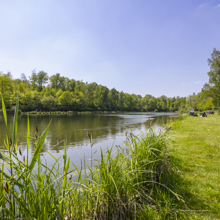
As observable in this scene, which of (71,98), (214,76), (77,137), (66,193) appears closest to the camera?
(66,193)

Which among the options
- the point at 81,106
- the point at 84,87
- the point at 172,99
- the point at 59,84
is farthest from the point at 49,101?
the point at 172,99

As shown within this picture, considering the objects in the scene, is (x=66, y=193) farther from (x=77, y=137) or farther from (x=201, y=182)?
(x=77, y=137)

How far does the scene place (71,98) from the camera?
74500 millimetres

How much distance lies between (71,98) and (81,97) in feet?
26.5

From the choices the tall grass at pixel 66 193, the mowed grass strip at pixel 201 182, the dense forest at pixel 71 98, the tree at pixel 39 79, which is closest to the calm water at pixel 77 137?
the tall grass at pixel 66 193

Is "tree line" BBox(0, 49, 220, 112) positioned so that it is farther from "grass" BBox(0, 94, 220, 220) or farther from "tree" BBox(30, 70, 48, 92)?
"grass" BBox(0, 94, 220, 220)

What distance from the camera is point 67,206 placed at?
2.05 metres

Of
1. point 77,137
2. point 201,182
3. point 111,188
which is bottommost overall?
point 77,137

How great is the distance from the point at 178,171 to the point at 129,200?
2.20 metres

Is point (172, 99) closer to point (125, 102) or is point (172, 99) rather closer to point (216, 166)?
point (125, 102)

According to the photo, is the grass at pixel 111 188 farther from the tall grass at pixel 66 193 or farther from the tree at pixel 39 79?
the tree at pixel 39 79

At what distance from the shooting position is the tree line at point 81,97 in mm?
43781

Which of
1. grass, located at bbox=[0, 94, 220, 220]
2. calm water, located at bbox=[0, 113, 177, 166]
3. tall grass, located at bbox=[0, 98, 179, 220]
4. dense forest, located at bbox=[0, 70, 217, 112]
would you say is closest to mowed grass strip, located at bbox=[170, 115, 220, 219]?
grass, located at bbox=[0, 94, 220, 220]

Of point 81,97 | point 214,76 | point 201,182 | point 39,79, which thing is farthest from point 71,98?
point 201,182
